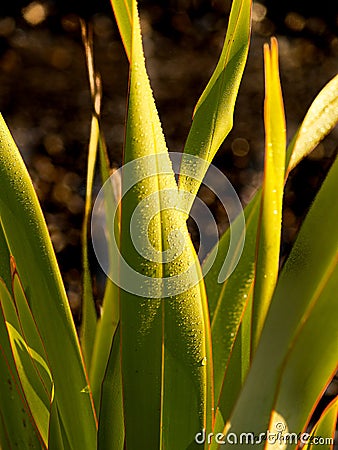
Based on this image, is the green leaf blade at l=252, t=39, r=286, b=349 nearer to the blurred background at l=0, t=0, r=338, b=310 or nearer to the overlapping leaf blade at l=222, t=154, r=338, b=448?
the overlapping leaf blade at l=222, t=154, r=338, b=448

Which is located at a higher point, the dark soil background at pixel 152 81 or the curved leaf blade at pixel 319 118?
the dark soil background at pixel 152 81

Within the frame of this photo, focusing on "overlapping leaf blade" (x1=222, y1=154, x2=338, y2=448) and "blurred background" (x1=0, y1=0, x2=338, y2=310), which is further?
"blurred background" (x1=0, y1=0, x2=338, y2=310)

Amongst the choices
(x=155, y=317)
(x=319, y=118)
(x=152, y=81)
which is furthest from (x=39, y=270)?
(x=152, y=81)

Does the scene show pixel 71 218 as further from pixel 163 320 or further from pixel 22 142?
pixel 163 320

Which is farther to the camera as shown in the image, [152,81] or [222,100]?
[152,81]

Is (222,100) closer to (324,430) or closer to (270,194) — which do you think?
(270,194)

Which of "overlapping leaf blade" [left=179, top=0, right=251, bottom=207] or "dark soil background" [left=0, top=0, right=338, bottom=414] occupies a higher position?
"dark soil background" [left=0, top=0, right=338, bottom=414]

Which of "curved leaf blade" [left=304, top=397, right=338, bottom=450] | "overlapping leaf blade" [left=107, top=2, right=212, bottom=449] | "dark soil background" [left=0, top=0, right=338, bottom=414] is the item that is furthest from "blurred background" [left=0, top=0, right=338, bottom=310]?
"overlapping leaf blade" [left=107, top=2, right=212, bottom=449]

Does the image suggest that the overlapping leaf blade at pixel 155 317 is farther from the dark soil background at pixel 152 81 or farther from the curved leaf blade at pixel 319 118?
the dark soil background at pixel 152 81

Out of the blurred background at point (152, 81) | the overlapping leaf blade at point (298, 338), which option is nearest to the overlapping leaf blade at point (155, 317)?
the overlapping leaf blade at point (298, 338)
